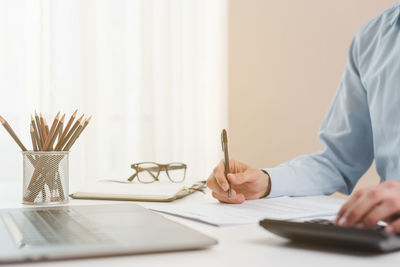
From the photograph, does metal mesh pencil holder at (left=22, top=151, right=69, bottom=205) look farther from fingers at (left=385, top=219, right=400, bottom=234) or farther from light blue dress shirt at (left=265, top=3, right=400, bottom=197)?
fingers at (left=385, top=219, right=400, bottom=234)

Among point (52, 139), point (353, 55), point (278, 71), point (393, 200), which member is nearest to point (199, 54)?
point (278, 71)

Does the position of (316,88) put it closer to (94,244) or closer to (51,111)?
(51,111)

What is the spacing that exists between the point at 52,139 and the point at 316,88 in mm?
1676

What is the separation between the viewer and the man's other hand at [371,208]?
2.06 feet

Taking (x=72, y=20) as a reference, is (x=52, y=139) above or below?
below

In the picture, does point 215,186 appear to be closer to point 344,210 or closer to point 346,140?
point 344,210

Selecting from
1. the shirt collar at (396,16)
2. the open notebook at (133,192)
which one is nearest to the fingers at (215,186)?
the open notebook at (133,192)

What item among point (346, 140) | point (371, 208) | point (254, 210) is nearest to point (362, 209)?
point (371, 208)

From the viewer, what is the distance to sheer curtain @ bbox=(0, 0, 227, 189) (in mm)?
2459

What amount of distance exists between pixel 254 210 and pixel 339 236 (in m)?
0.36

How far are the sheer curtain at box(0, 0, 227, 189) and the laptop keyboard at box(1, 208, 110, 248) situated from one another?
1603mm

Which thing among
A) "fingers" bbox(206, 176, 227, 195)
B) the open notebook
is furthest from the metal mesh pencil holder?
"fingers" bbox(206, 176, 227, 195)

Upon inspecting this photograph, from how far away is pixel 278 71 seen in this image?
2654 millimetres

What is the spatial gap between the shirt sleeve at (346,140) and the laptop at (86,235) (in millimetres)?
651
